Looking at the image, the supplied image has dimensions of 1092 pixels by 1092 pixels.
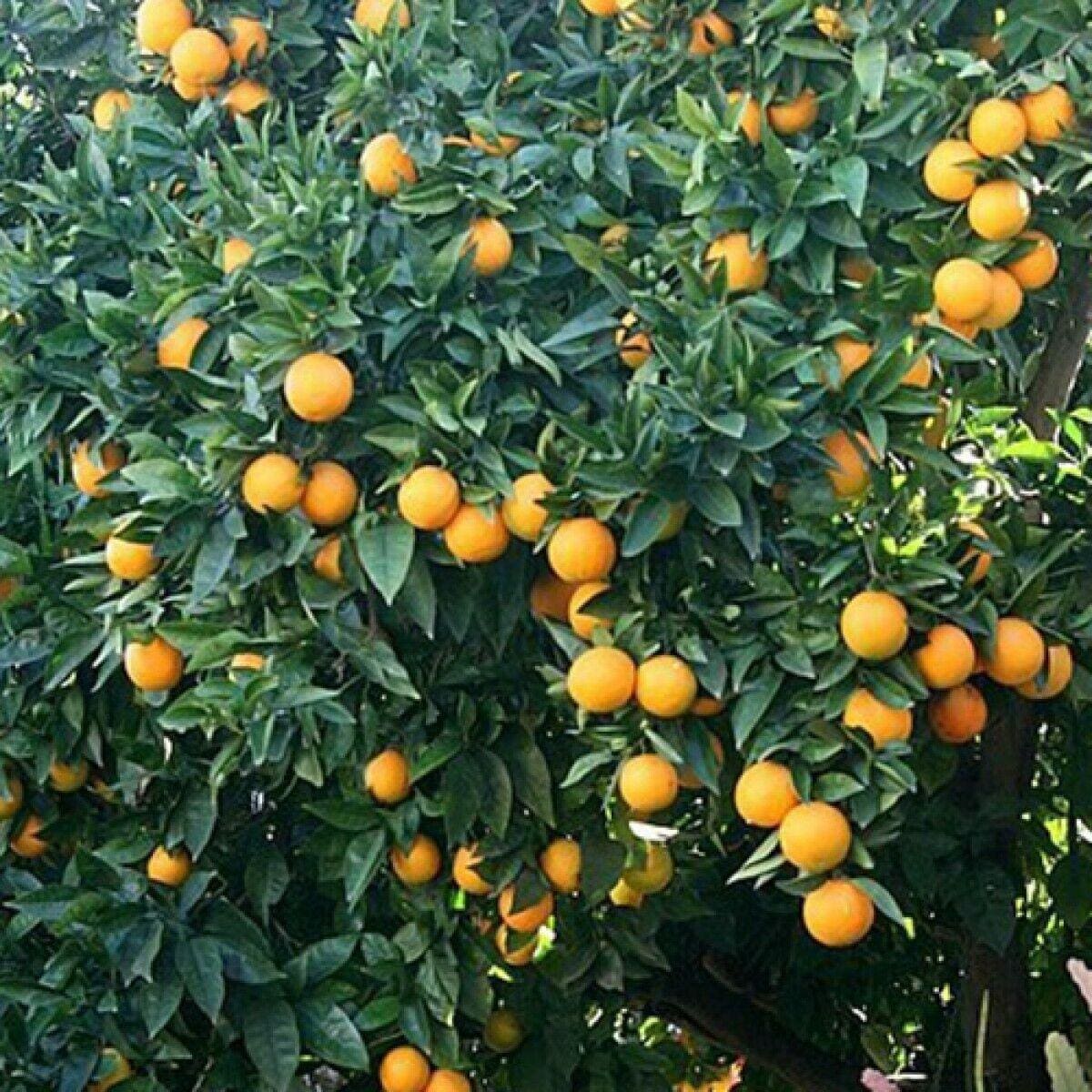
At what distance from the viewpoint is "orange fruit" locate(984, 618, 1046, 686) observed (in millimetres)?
2209

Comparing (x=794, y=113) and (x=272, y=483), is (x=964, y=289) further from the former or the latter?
(x=272, y=483)

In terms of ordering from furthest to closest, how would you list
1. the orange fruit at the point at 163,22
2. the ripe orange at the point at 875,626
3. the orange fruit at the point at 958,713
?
the orange fruit at the point at 163,22 → the orange fruit at the point at 958,713 → the ripe orange at the point at 875,626

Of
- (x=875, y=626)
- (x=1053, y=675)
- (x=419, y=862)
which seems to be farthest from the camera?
(x=419, y=862)

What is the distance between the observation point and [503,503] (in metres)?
2.20

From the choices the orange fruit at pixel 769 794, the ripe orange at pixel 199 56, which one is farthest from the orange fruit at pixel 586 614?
the ripe orange at pixel 199 56

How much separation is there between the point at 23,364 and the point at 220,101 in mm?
487

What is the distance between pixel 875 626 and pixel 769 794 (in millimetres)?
216

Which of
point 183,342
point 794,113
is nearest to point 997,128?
point 794,113

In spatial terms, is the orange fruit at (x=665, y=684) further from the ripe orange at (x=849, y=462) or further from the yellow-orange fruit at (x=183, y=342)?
the yellow-orange fruit at (x=183, y=342)

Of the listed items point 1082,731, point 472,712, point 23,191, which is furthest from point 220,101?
point 1082,731

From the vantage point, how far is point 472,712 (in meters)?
2.43

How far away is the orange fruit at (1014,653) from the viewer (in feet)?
7.25

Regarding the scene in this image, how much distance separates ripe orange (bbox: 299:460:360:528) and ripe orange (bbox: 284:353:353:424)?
0.07m

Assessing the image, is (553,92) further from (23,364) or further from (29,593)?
(29,593)
